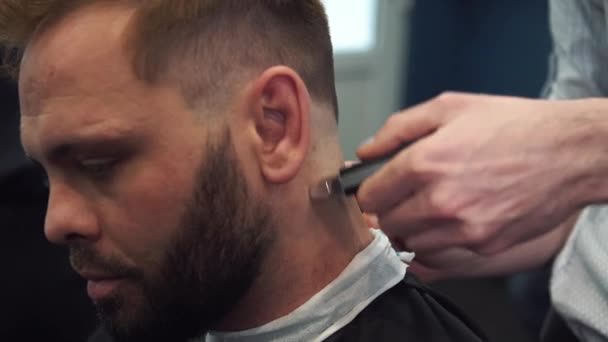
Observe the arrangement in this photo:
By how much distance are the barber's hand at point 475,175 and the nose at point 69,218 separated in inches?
12.1

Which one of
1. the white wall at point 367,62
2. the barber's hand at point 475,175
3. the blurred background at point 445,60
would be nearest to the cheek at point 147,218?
the barber's hand at point 475,175

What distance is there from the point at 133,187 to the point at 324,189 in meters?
0.22

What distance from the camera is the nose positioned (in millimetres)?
880

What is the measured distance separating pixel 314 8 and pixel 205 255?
33 cm

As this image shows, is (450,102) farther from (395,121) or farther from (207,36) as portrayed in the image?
(207,36)

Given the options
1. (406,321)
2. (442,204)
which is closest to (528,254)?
(406,321)

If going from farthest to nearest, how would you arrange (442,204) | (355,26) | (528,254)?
1. (355,26)
2. (528,254)
3. (442,204)

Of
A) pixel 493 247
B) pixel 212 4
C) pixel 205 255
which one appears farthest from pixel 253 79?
pixel 493 247

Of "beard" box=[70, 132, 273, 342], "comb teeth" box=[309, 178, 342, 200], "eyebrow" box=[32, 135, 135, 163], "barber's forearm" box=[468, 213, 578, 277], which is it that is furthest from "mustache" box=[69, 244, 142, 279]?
"barber's forearm" box=[468, 213, 578, 277]

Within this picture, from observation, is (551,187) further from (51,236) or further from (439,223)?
(51,236)

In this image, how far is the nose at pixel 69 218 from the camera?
88cm

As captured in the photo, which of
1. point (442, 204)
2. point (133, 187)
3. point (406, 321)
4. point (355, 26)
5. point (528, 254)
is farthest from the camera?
point (355, 26)

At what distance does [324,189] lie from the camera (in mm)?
947

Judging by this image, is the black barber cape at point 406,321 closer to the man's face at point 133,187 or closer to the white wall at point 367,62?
the man's face at point 133,187
